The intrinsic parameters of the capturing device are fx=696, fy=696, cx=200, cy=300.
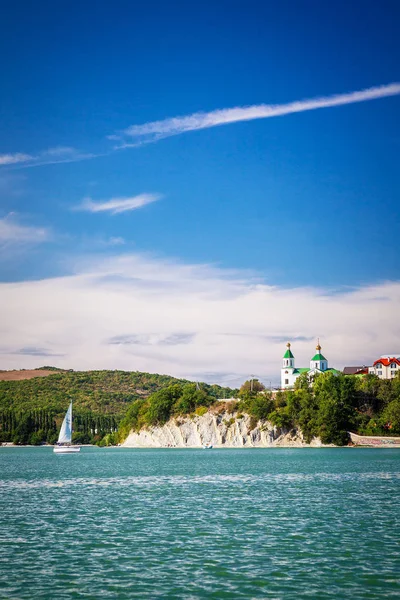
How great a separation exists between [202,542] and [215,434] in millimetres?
144033

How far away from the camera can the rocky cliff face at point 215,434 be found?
157875mm

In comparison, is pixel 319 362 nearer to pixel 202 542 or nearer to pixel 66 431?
pixel 66 431

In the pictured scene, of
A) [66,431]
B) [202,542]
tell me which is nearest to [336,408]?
[66,431]

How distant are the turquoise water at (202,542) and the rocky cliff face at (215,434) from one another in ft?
336

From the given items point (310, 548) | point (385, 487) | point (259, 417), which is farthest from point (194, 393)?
point (310, 548)

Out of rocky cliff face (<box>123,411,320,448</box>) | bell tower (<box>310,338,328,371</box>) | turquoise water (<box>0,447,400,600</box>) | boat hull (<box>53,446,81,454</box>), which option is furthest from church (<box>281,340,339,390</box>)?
turquoise water (<box>0,447,400,600</box>)

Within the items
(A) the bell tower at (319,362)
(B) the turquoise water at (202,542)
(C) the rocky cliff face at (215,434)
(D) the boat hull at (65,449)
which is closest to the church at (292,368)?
(A) the bell tower at (319,362)

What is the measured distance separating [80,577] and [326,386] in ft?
421

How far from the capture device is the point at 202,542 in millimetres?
29594

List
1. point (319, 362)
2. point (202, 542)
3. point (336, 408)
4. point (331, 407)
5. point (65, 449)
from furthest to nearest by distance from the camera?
1. point (319, 362)
2. point (65, 449)
3. point (336, 408)
4. point (331, 407)
5. point (202, 542)

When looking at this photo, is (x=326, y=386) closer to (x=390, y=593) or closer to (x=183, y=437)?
(x=183, y=437)

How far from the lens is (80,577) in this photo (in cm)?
2312

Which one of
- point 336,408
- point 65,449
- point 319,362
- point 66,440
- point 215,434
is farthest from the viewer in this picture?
point 319,362

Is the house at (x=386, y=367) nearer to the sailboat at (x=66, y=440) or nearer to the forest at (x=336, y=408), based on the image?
the forest at (x=336, y=408)
